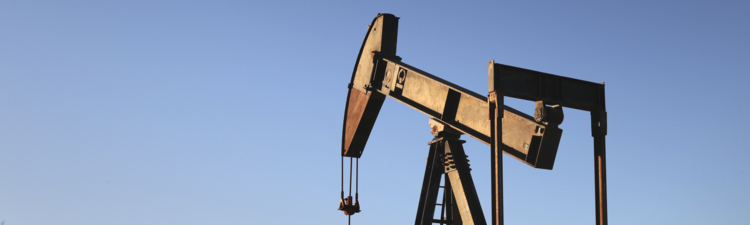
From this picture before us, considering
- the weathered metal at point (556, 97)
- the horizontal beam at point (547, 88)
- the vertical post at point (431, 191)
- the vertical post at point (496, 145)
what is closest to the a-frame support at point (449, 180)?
the vertical post at point (431, 191)

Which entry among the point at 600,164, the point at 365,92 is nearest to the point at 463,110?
the point at 600,164

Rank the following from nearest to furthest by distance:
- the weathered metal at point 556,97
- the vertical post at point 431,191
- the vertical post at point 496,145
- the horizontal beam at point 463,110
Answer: the vertical post at point 496,145 → the weathered metal at point 556,97 → the horizontal beam at point 463,110 → the vertical post at point 431,191

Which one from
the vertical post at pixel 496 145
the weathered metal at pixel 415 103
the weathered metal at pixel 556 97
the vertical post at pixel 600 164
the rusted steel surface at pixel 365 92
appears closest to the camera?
the vertical post at pixel 496 145

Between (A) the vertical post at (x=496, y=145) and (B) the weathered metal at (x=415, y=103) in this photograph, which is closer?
(A) the vertical post at (x=496, y=145)

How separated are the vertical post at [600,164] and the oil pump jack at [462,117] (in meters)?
0.01

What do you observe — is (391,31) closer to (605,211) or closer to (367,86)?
(367,86)

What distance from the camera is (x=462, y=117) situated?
8.83 metres

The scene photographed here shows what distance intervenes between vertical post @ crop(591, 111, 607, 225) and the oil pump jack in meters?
0.01

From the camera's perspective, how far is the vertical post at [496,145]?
6.47m

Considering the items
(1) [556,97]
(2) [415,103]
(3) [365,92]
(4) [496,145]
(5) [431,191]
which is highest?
(3) [365,92]

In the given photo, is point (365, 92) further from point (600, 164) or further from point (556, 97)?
point (600, 164)

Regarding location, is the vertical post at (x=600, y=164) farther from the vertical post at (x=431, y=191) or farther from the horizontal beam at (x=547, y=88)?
the vertical post at (x=431, y=191)

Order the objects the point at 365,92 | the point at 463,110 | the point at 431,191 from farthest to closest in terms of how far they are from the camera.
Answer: the point at 365,92, the point at 431,191, the point at 463,110

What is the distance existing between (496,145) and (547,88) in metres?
1.06
